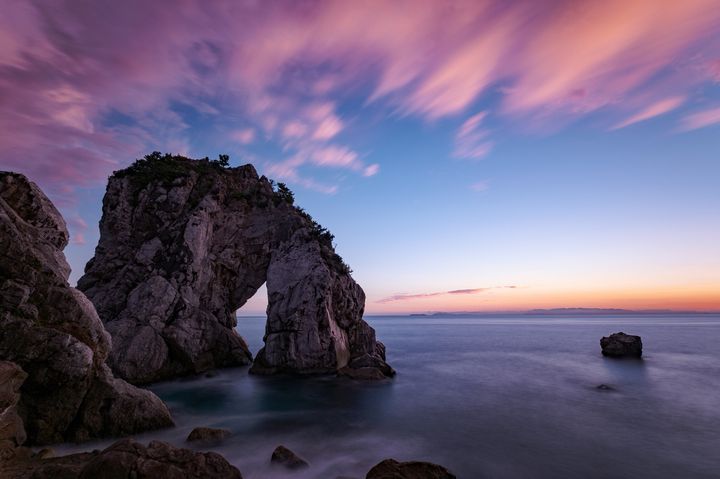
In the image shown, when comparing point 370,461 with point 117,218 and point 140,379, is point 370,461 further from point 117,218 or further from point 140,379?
point 117,218

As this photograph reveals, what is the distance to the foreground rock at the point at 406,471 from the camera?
9.79 metres

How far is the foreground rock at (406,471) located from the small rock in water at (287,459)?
11.3 feet

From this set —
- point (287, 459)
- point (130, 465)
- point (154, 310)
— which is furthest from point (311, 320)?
point (130, 465)

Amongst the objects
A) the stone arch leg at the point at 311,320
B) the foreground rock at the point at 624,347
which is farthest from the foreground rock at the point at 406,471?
the foreground rock at the point at 624,347

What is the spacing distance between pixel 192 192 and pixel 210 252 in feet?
18.5

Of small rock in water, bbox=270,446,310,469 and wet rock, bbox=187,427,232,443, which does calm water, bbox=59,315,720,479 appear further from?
wet rock, bbox=187,427,232,443

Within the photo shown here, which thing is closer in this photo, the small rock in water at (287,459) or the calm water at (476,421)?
the small rock in water at (287,459)

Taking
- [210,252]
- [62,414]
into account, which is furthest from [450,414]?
[210,252]

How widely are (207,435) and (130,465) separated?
6.33m

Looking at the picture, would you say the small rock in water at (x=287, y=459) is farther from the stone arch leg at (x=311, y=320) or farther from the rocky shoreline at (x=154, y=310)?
the stone arch leg at (x=311, y=320)

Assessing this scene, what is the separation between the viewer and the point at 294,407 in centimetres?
2025

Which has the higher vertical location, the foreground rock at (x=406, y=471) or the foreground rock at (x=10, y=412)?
the foreground rock at (x=10, y=412)

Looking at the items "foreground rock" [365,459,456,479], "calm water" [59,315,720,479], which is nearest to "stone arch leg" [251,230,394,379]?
"calm water" [59,315,720,479]

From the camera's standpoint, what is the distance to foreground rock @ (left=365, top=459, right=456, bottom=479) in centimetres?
979
